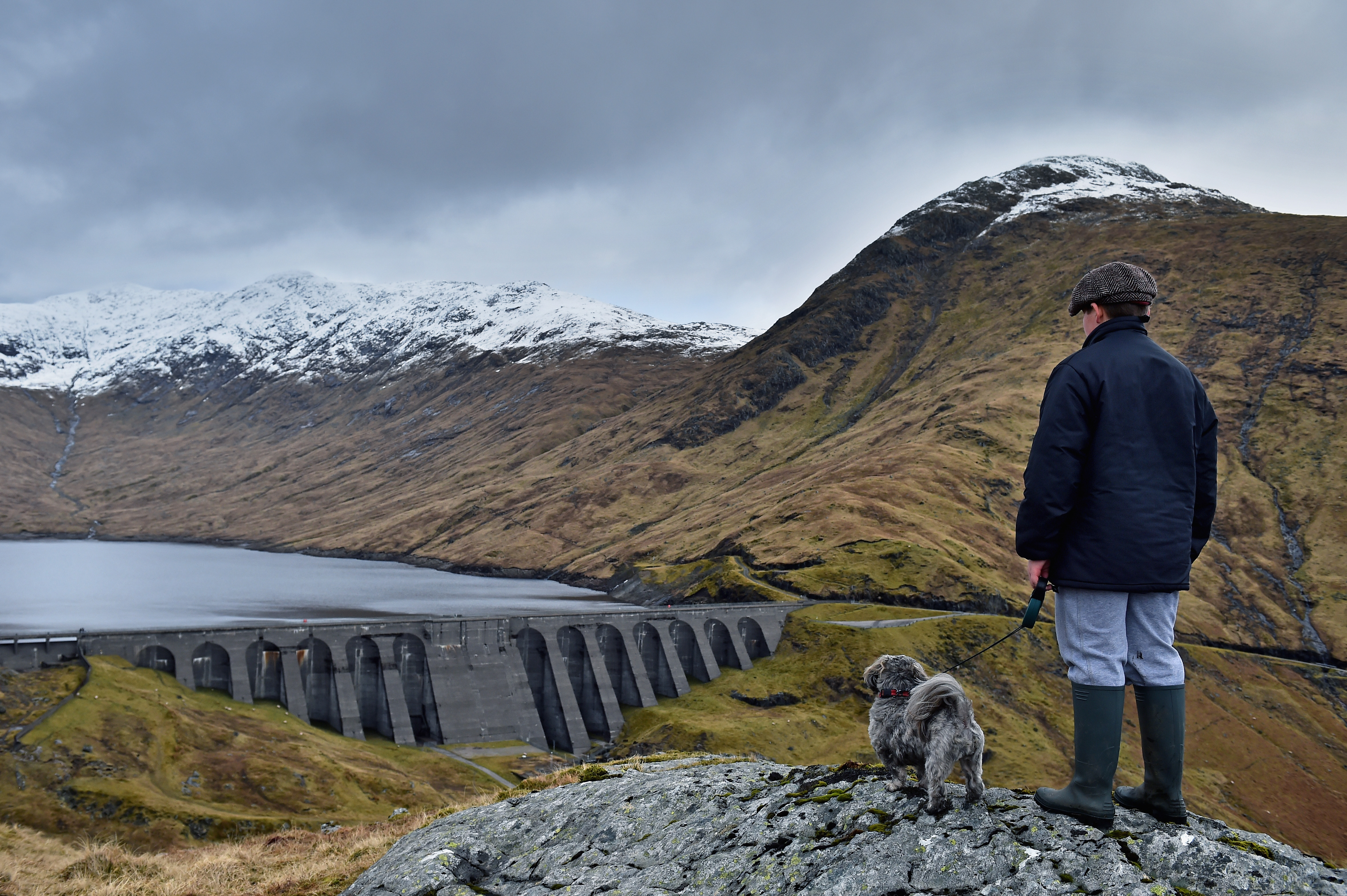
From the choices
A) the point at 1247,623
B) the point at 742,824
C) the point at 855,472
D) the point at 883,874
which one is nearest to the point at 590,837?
the point at 742,824

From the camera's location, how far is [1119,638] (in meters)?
7.54

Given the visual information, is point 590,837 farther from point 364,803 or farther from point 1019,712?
point 1019,712

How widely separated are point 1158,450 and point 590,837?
8.47m

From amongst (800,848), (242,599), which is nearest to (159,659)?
(800,848)

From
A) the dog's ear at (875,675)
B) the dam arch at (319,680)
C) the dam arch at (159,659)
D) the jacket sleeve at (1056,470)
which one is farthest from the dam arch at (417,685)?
the jacket sleeve at (1056,470)

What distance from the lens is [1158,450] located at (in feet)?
25.0

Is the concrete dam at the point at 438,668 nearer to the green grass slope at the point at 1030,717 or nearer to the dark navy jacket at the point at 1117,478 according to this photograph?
the green grass slope at the point at 1030,717

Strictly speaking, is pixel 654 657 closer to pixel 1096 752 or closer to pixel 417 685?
pixel 417 685

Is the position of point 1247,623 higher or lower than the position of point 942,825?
lower

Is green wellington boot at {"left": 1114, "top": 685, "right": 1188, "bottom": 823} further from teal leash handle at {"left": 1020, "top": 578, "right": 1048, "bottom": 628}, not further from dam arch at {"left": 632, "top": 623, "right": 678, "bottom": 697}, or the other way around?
dam arch at {"left": 632, "top": 623, "right": 678, "bottom": 697}

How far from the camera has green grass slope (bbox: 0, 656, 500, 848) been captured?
47719mm

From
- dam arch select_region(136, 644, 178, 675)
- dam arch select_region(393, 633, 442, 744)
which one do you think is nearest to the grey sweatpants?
dam arch select_region(393, 633, 442, 744)

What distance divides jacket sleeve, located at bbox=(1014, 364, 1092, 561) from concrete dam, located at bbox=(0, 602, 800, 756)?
7746cm

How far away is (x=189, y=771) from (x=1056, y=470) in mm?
64327
